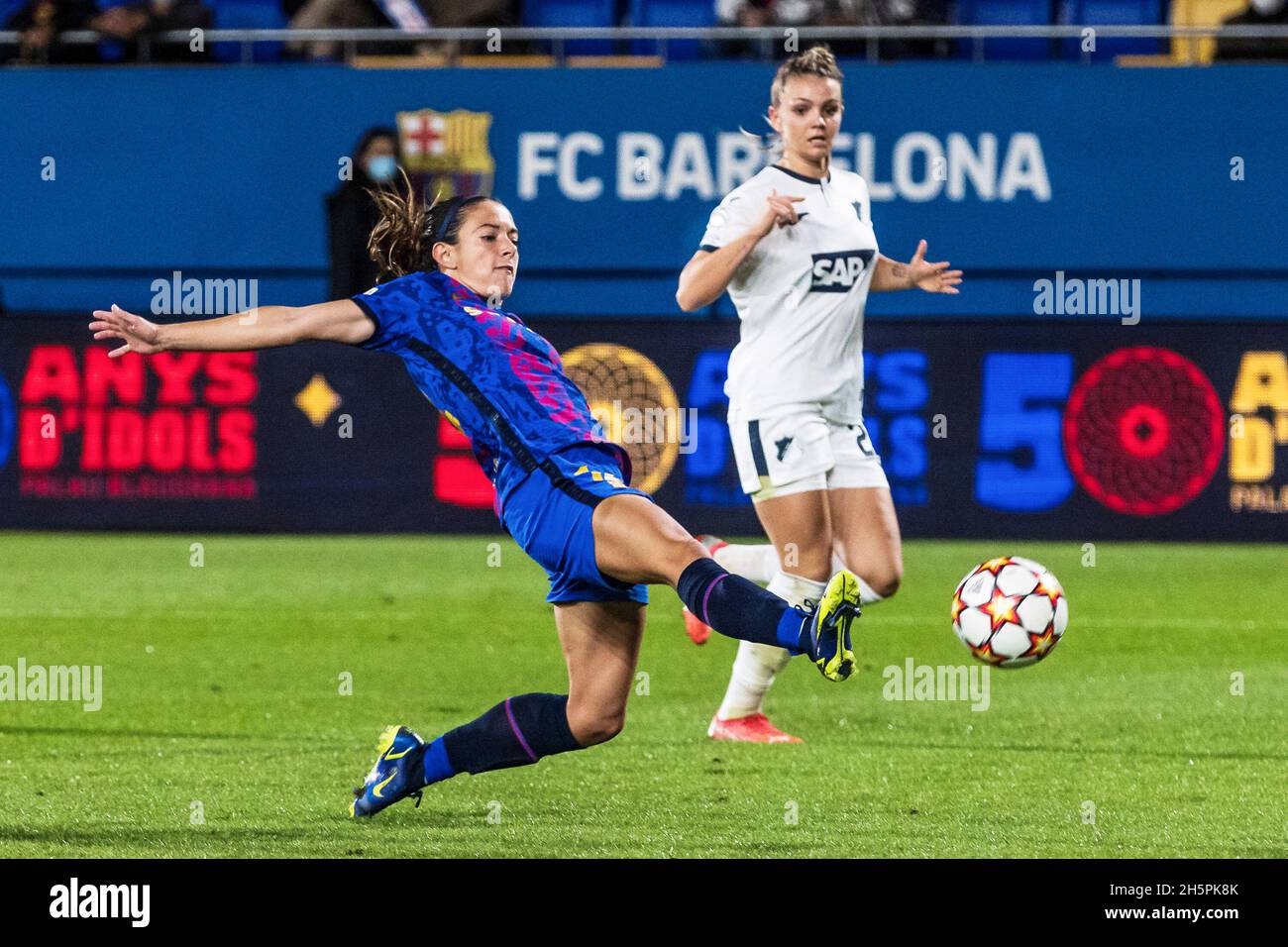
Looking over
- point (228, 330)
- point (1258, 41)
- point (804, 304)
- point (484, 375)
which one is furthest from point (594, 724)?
point (1258, 41)

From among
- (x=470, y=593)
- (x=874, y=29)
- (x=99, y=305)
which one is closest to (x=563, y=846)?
(x=470, y=593)

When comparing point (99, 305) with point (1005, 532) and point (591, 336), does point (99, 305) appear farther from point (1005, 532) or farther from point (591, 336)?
point (1005, 532)

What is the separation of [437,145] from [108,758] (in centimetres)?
1038

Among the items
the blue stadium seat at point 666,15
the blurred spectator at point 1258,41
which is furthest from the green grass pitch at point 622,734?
the blue stadium seat at point 666,15

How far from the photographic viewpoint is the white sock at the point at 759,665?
24.6ft

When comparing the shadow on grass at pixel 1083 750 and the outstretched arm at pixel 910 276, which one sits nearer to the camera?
the shadow on grass at pixel 1083 750

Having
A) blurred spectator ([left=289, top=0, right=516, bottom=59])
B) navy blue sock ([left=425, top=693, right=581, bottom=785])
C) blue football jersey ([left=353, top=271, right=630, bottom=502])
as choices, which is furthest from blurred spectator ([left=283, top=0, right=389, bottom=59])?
navy blue sock ([left=425, top=693, right=581, bottom=785])

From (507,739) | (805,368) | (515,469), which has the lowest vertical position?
(507,739)

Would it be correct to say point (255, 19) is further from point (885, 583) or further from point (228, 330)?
point (228, 330)

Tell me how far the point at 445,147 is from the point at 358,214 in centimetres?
97

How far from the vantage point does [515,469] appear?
18.4 feet

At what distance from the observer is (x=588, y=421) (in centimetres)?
569

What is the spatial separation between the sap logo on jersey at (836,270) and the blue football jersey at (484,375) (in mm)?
2225

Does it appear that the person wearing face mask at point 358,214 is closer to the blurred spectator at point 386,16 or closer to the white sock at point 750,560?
the blurred spectator at point 386,16
